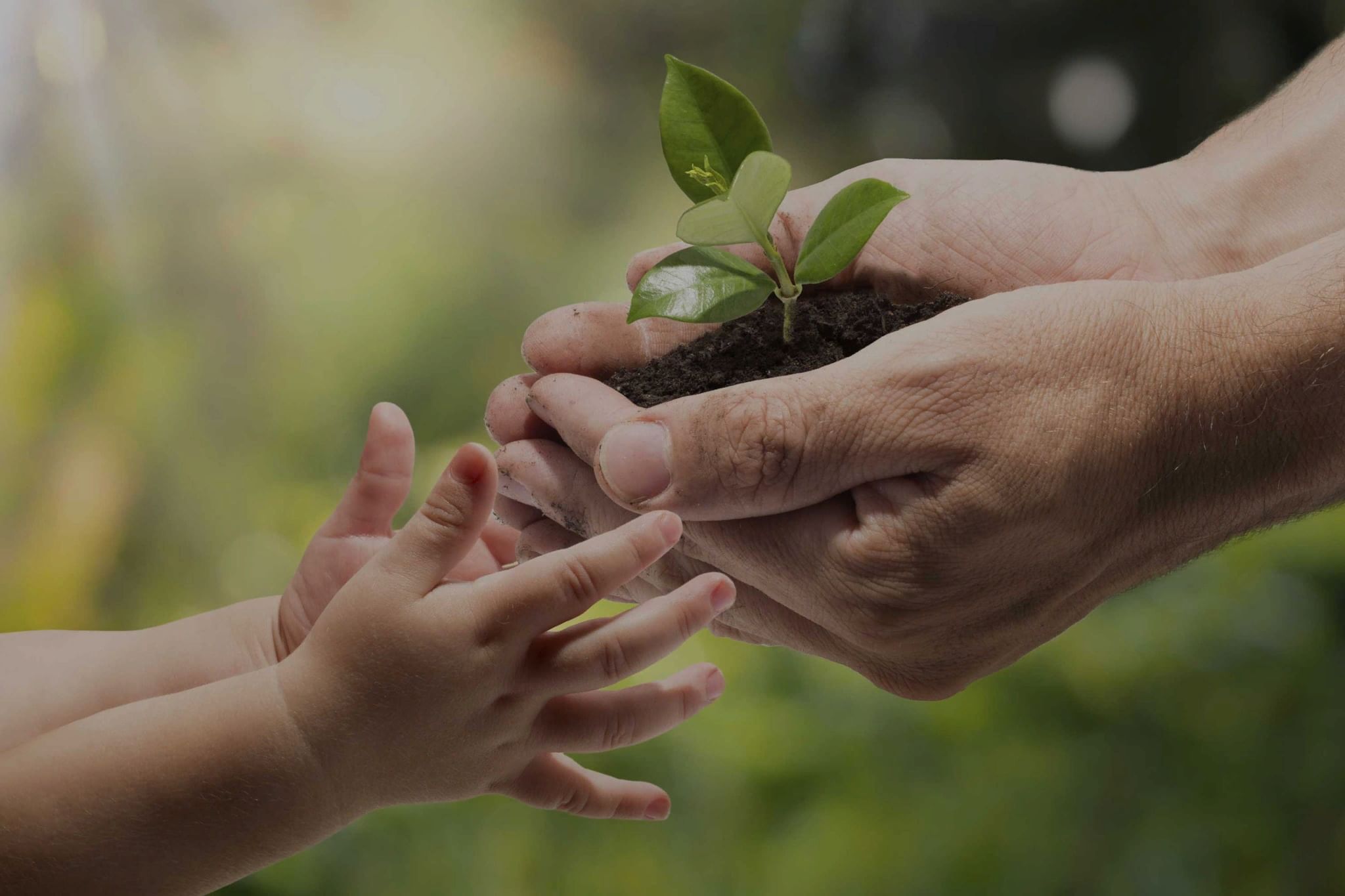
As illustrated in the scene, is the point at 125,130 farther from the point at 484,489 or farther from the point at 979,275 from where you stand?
the point at 979,275

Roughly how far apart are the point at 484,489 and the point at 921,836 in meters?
0.73

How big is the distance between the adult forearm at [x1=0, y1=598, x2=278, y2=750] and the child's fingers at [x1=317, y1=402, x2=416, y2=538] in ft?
0.43

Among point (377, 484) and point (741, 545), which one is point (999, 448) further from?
point (377, 484)

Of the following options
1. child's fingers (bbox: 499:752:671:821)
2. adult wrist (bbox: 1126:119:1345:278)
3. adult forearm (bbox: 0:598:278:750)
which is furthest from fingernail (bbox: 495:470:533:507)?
adult wrist (bbox: 1126:119:1345:278)

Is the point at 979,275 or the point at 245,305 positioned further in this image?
the point at 245,305

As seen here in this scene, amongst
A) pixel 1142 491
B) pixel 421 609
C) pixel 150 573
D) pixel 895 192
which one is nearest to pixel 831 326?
pixel 895 192

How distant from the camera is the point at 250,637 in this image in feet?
3.22

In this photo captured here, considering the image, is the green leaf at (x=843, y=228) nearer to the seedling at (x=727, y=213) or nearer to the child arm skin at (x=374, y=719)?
the seedling at (x=727, y=213)

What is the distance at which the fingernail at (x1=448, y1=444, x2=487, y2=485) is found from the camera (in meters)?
0.64

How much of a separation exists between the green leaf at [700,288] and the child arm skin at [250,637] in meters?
0.40

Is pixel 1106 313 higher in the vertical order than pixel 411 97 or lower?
lower

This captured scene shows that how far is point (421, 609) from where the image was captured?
67 cm

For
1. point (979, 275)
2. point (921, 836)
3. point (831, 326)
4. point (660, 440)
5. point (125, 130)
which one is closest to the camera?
point (660, 440)

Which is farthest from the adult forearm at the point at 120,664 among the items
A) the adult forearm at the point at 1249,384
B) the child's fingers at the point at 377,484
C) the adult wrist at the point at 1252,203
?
the adult wrist at the point at 1252,203
